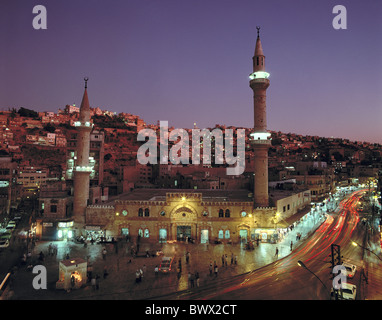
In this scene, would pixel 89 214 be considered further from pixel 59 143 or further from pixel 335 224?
pixel 59 143

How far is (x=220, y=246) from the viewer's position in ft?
90.6

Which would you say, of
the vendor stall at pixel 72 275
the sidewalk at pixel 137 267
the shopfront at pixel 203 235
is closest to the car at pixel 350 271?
the sidewalk at pixel 137 267

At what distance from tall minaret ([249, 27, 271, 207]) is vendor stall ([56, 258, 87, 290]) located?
18.7m

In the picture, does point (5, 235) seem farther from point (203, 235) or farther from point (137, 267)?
point (203, 235)

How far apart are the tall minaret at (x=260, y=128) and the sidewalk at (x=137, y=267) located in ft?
18.6

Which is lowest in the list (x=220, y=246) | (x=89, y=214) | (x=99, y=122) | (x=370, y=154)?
(x=220, y=246)

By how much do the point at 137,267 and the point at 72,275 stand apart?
528cm

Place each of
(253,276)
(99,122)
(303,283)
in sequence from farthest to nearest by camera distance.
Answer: (99,122) → (253,276) → (303,283)

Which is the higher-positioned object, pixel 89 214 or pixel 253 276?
pixel 89 214

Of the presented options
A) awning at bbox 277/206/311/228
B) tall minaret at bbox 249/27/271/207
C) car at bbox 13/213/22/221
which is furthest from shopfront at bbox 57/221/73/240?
awning at bbox 277/206/311/228

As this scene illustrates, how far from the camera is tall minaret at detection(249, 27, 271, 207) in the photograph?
3014cm

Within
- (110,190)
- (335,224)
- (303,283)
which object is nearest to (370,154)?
(335,224)

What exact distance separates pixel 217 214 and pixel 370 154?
15833 cm
